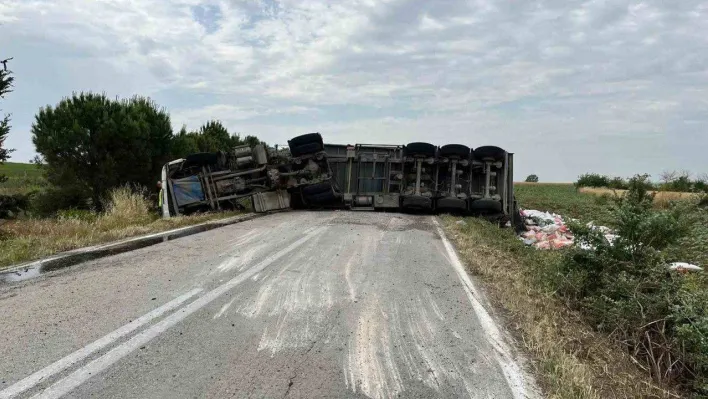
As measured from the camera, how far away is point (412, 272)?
7652mm

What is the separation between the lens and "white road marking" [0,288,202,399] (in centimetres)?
355

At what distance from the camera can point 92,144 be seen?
23938mm

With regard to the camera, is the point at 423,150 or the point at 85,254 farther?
the point at 423,150

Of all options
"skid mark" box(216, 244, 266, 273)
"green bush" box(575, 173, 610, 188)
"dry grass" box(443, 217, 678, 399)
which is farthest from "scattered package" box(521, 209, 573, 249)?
"green bush" box(575, 173, 610, 188)

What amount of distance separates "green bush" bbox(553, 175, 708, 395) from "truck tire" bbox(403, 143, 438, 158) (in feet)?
31.8

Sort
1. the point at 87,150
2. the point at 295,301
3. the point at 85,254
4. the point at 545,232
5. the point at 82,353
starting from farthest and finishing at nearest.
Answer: the point at 87,150, the point at 545,232, the point at 85,254, the point at 295,301, the point at 82,353

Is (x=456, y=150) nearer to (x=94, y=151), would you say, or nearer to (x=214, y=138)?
(x=94, y=151)

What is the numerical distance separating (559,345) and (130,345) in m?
3.75

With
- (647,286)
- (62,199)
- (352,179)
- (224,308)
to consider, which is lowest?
(62,199)

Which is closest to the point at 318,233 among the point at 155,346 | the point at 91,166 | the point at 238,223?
the point at 238,223

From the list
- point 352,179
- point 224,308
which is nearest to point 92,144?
point 352,179

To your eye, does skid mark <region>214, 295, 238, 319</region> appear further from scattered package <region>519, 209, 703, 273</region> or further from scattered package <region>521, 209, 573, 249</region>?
scattered package <region>521, 209, 573, 249</region>

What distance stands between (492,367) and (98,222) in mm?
11705

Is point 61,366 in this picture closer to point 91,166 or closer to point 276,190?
point 276,190
